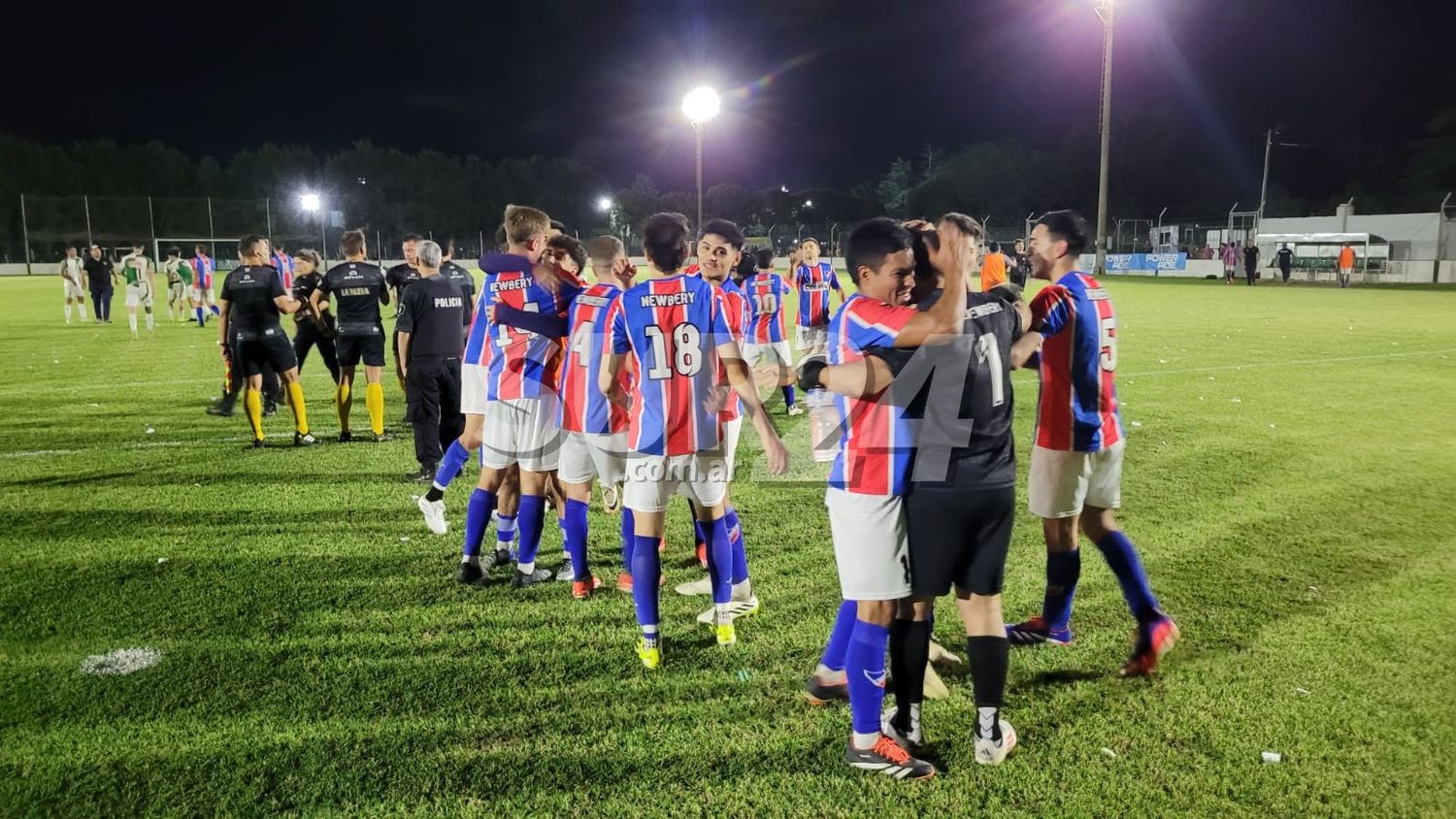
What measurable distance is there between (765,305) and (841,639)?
21.7 feet

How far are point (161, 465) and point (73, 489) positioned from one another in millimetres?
908

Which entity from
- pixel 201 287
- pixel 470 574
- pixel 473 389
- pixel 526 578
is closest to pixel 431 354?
pixel 473 389

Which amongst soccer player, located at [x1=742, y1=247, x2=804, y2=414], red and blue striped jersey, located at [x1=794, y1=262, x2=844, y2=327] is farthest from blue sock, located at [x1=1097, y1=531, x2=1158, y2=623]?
red and blue striped jersey, located at [x1=794, y1=262, x2=844, y2=327]

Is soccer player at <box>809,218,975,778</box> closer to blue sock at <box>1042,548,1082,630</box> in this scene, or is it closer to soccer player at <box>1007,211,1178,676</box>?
soccer player at <box>1007,211,1178,676</box>

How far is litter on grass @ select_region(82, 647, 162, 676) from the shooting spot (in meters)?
4.34

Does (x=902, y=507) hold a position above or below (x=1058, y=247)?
below

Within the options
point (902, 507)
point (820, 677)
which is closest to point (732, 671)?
point (820, 677)

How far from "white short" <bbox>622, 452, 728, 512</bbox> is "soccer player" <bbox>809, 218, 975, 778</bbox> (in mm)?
1194

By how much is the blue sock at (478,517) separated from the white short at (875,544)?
2936 mm

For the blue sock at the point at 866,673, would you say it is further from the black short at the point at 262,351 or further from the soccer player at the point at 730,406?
the black short at the point at 262,351

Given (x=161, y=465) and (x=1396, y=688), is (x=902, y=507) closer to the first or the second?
(x=1396, y=688)

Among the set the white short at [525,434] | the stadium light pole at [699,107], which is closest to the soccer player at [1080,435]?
the white short at [525,434]

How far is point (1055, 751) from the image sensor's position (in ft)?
12.0

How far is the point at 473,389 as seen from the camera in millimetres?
6402
